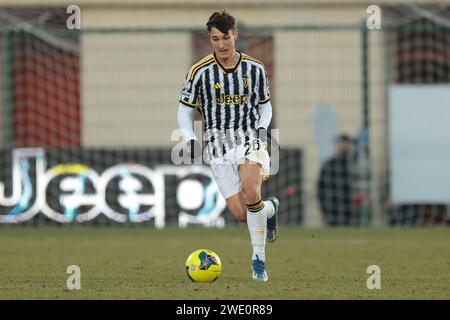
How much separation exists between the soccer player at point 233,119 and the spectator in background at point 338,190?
28.4ft

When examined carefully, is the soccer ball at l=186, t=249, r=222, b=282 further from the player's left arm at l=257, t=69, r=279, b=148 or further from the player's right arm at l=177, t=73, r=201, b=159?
the player's left arm at l=257, t=69, r=279, b=148

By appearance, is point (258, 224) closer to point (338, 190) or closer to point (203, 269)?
point (203, 269)

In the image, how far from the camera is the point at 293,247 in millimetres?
15414

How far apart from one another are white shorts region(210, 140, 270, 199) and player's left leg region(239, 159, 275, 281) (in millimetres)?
65

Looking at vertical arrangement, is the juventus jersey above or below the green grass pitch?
above

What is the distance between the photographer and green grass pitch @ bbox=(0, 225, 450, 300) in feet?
31.9

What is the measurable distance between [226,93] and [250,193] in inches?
35.0

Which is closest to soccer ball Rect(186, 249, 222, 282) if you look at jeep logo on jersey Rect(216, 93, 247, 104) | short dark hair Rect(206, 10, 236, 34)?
jeep logo on jersey Rect(216, 93, 247, 104)

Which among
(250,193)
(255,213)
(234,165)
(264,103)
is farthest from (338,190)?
(250,193)

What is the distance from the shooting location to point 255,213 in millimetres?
10820

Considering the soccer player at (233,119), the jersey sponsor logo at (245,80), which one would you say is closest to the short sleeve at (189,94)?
the soccer player at (233,119)

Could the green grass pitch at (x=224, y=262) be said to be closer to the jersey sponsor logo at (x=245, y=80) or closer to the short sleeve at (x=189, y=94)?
the short sleeve at (x=189, y=94)
